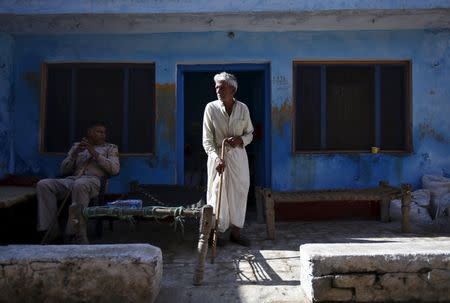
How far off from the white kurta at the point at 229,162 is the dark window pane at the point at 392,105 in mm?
2832

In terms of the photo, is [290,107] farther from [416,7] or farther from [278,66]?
[416,7]

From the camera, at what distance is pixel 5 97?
6180mm

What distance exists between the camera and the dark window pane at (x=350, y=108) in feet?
21.0

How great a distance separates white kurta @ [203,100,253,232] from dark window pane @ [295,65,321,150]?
193 cm

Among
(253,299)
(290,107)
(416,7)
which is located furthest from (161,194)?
(416,7)

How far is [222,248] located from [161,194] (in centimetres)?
143

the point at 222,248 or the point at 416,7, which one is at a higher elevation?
the point at 416,7

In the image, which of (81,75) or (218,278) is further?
(81,75)

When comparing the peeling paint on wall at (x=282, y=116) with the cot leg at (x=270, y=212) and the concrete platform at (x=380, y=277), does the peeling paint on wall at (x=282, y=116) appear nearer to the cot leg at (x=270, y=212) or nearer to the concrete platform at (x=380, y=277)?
the cot leg at (x=270, y=212)

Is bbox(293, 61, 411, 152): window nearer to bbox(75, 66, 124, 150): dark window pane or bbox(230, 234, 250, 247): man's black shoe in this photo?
bbox(230, 234, 250, 247): man's black shoe

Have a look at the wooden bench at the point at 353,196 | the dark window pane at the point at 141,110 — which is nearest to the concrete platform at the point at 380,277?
the wooden bench at the point at 353,196

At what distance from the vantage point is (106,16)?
567 centimetres

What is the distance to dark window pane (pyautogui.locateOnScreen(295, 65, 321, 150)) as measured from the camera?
636cm

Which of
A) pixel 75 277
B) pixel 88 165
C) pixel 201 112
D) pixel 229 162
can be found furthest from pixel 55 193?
pixel 201 112
